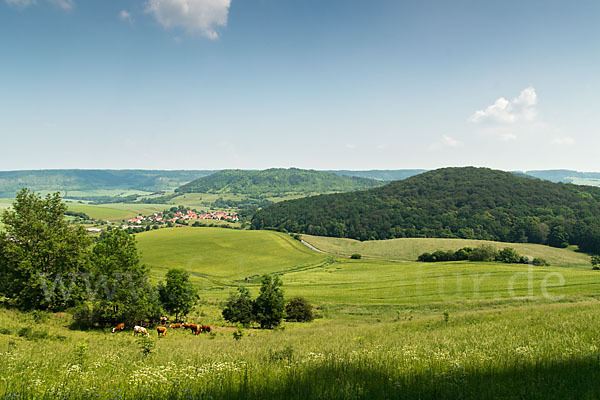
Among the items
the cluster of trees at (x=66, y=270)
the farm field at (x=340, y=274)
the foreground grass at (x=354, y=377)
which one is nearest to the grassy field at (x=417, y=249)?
the farm field at (x=340, y=274)

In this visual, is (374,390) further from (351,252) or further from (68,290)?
(351,252)

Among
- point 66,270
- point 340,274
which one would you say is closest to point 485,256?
point 340,274

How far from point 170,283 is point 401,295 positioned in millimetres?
38203

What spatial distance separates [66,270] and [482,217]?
575 feet

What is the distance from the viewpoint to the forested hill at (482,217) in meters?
136

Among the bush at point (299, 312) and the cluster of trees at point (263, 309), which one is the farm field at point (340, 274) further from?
the cluster of trees at point (263, 309)

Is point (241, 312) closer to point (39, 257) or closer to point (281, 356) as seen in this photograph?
point (39, 257)

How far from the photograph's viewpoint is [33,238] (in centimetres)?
2462

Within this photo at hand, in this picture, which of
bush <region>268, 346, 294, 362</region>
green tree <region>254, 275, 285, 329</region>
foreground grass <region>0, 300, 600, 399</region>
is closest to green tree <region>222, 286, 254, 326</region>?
green tree <region>254, 275, 285, 329</region>

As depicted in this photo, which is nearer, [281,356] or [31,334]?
[281,356]

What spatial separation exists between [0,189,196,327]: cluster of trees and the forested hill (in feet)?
472

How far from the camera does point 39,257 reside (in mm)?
23891

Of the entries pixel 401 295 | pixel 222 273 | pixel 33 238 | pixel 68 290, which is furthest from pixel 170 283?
pixel 222 273

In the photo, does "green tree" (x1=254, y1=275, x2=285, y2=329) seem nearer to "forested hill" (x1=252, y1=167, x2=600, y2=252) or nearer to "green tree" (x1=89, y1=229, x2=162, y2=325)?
Answer: "green tree" (x1=89, y1=229, x2=162, y2=325)
